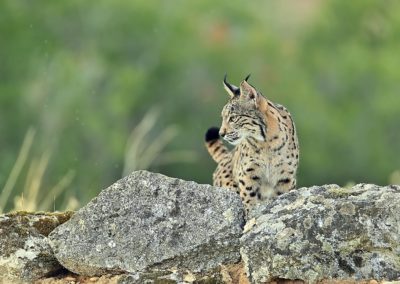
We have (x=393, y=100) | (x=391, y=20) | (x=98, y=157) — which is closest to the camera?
(x=98, y=157)

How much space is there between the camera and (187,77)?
71.4 m

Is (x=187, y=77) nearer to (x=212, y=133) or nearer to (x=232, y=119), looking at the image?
(x=212, y=133)

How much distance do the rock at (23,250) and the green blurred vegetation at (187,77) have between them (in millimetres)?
43964

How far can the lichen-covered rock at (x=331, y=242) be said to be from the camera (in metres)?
7.94

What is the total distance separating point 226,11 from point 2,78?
57.4ft

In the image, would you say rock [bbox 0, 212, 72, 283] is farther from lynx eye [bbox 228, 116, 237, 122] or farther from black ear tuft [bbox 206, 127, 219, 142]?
black ear tuft [bbox 206, 127, 219, 142]

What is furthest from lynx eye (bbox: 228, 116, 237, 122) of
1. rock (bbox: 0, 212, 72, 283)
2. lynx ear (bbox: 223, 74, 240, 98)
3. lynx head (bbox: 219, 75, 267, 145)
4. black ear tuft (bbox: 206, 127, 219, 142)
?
rock (bbox: 0, 212, 72, 283)

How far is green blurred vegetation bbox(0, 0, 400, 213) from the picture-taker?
195ft

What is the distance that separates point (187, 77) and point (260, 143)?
187 ft

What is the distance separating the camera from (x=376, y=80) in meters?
72.4

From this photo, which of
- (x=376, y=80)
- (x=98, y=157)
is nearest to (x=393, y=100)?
(x=376, y=80)

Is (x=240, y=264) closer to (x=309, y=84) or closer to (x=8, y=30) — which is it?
(x=8, y=30)

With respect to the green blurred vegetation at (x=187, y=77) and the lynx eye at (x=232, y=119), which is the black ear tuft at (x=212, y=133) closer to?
the lynx eye at (x=232, y=119)

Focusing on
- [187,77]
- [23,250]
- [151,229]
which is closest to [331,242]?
[151,229]
